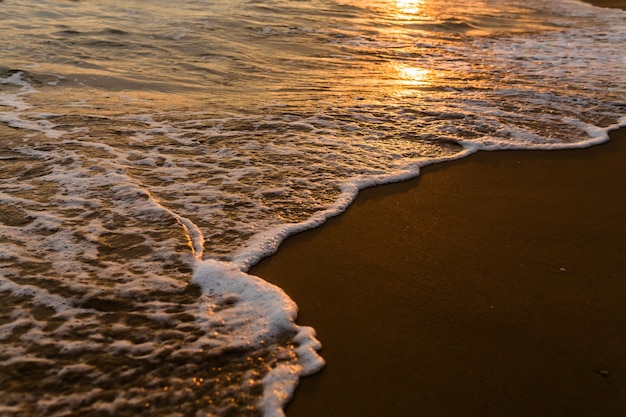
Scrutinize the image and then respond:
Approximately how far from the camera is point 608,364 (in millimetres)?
2139

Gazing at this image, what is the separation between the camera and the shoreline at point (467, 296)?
6.61ft

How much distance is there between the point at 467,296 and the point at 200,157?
237 centimetres

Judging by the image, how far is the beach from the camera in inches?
79.3

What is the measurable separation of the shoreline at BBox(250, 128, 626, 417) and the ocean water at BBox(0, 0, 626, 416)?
0.58 ft

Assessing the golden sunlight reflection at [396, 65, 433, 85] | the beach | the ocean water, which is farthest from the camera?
the golden sunlight reflection at [396, 65, 433, 85]

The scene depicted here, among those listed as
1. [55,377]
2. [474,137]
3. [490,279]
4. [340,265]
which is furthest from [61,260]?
[474,137]

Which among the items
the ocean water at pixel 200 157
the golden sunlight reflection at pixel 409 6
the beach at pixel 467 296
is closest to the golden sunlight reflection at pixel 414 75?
the ocean water at pixel 200 157

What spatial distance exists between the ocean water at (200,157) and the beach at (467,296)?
18cm

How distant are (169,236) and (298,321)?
1043mm

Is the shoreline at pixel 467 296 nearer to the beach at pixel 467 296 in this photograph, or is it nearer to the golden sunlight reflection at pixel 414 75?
the beach at pixel 467 296

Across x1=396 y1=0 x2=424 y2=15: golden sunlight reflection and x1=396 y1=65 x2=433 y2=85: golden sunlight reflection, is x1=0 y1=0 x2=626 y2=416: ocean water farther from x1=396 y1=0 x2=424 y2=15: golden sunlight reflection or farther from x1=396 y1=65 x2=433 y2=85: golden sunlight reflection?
x1=396 y1=0 x2=424 y2=15: golden sunlight reflection

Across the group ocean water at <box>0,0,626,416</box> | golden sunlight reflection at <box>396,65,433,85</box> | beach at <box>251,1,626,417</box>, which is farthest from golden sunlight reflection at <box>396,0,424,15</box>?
beach at <box>251,1,626,417</box>

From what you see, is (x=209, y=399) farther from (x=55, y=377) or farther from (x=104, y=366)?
(x=55, y=377)

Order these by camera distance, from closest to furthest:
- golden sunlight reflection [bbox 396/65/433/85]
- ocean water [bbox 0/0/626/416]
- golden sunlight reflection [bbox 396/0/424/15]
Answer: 1. ocean water [bbox 0/0/626/416]
2. golden sunlight reflection [bbox 396/65/433/85]
3. golden sunlight reflection [bbox 396/0/424/15]
